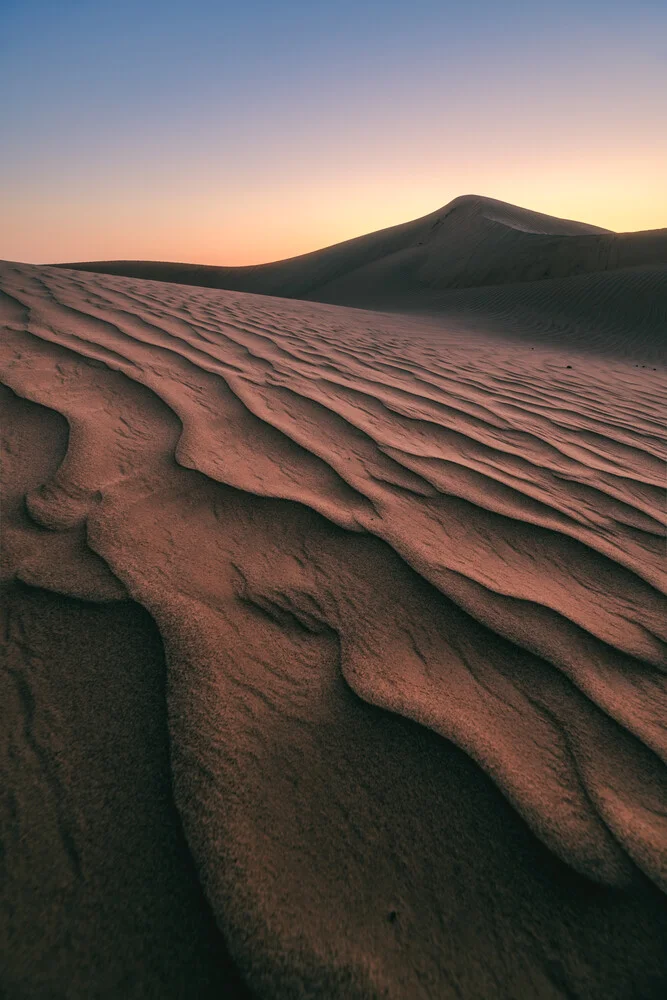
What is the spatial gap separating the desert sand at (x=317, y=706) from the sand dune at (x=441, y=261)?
30.0ft

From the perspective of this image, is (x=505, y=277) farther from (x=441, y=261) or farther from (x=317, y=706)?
(x=317, y=706)

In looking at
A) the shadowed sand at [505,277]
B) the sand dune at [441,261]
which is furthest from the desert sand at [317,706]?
the sand dune at [441,261]

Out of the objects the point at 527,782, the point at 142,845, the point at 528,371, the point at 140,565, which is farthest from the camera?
the point at 528,371

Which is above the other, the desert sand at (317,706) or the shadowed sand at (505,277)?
the shadowed sand at (505,277)

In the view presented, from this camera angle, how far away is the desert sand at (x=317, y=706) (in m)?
0.54

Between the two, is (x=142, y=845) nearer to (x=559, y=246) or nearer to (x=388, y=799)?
(x=388, y=799)

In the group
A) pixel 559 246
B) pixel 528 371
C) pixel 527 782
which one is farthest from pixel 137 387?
pixel 559 246

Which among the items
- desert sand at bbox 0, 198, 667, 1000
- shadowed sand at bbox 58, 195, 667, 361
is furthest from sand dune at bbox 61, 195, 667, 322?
desert sand at bbox 0, 198, 667, 1000

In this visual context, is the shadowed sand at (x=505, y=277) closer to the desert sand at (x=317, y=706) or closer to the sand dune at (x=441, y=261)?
the sand dune at (x=441, y=261)

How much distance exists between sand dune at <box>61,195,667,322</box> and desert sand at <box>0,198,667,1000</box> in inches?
360

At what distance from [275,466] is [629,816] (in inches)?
42.3

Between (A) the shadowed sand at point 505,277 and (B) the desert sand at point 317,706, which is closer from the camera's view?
(B) the desert sand at point 317,706

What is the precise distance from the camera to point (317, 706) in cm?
77

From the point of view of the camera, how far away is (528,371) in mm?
3916
